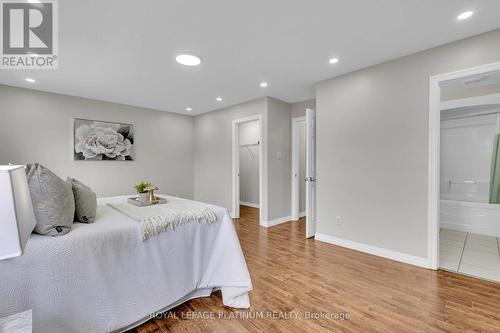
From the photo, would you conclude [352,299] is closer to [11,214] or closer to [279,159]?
[11,214]

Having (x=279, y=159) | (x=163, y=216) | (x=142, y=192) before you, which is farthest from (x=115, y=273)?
(x=279, y=159)

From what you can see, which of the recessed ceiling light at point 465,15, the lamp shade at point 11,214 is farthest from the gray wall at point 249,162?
the lamp shade at point 11,214

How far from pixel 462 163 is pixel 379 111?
3.26 metres

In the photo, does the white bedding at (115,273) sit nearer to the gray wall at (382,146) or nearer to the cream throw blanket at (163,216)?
the cream throw blanket at (163,216)

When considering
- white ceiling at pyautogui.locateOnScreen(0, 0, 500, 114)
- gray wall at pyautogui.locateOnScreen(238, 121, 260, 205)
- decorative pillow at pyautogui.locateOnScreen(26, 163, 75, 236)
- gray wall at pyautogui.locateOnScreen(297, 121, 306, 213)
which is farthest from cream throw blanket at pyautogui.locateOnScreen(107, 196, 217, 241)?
gray wall at pyautogui.locateOnScreen(238, 121, 260, 205)

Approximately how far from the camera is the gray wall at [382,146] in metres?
2.50

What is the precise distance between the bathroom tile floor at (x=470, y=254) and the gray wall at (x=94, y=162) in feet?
16.7

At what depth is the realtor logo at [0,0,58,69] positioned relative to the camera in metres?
1.77

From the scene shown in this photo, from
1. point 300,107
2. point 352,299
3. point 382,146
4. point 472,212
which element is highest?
point 300,107

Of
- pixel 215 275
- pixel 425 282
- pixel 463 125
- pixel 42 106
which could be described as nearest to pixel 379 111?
pixel 425 282

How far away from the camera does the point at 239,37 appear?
2215 mm

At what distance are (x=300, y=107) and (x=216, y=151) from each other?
2.14 metres

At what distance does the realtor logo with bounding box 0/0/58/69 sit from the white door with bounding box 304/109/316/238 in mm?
3148

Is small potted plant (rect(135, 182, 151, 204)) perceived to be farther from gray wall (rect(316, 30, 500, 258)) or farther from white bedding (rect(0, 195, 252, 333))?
gray wall (rect(316, 30, 500, 258))
